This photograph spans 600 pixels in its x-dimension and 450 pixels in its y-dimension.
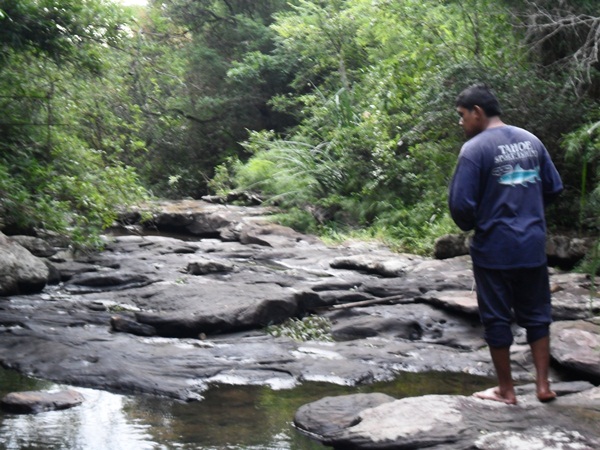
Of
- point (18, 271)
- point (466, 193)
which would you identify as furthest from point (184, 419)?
point (18, 271)

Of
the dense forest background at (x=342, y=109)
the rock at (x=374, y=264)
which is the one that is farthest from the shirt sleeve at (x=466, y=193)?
the rock at (x=374, y=264)

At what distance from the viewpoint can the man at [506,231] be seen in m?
4.33

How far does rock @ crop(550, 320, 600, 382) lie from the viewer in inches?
211

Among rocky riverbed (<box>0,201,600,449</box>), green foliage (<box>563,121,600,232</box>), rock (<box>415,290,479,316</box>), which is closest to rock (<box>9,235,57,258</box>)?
rocky riverbed (<box>0,201,600,449</box>)

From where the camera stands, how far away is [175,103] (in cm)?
2430

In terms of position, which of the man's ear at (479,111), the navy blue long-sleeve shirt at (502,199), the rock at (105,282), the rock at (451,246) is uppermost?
the man's ear at (479,111)

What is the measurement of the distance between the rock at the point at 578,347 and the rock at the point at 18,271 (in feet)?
18.7

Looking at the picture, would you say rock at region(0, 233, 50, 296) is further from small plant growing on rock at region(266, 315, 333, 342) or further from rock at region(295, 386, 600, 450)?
rock at region(295, 386, 600, 450)

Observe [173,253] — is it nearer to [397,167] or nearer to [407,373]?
[397,167]

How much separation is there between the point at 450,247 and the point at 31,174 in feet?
18.0

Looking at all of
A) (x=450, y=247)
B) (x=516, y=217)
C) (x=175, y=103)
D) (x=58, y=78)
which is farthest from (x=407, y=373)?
(x=175, y=103)

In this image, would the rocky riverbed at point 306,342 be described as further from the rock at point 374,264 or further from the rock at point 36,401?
the rock at point 36,401

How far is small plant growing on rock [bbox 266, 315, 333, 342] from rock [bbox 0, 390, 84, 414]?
2.56m

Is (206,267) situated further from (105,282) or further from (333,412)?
(333,412)
